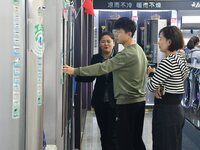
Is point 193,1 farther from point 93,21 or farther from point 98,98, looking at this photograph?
point 98,98

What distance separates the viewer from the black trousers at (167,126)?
10.9 feet

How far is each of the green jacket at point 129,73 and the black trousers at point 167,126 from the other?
0.32m

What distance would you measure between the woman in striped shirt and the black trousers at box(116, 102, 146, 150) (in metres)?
0.33

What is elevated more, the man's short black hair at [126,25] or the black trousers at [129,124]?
the man's short black hair at [126,25]

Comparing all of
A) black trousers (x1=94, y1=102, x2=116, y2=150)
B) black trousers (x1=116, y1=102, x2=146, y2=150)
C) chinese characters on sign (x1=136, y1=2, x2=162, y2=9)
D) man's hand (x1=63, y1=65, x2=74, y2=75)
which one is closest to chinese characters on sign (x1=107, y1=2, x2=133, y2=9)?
chinese characters on sign (x1=136, y1=2, x2=162, y2=9)

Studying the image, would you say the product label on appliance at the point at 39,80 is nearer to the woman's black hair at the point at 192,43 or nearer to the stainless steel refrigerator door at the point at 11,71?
the stainless steel refrigerator door at the point at 11,71

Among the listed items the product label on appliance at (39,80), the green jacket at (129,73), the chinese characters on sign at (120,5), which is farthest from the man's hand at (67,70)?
the chinese characters on sign at (120,5)

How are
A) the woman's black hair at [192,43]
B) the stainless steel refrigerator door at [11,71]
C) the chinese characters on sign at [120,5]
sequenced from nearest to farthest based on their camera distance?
the stainless steel refrigerator door at [11,71] < the woman's black hair at [192,43] < the chinese characters on sign at [120,5]

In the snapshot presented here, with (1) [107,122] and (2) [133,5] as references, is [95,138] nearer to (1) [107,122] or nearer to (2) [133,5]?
(1) [107,122]

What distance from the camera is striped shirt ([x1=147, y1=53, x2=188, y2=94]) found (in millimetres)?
3260

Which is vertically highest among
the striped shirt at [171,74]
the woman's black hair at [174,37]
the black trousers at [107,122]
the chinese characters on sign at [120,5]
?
the chinese characters on sign at [120,5]

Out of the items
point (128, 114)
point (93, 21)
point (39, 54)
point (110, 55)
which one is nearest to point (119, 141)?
point (128, 114)

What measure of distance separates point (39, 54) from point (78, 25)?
3056 millimetres

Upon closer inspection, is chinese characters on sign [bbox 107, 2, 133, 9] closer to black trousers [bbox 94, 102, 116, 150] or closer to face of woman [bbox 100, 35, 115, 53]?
face of woman [bbox 100, 35, 115, 53]
